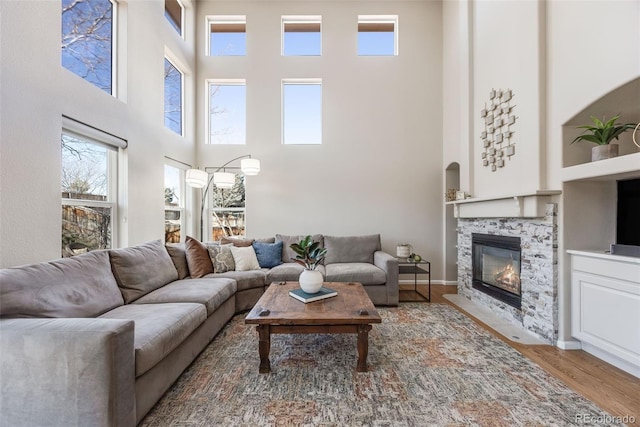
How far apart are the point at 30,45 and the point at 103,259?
1656 mm

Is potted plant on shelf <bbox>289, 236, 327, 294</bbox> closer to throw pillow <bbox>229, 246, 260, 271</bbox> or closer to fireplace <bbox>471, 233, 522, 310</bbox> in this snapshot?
throw pillow <bbox>229, 246, 260, 271</bbox>

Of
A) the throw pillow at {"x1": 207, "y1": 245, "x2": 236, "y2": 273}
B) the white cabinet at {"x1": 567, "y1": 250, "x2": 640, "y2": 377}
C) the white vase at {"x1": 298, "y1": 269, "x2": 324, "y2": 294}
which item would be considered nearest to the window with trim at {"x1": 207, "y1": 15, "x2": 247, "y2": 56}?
the throw pillow at {"x1": 207, "y1": 245, "x2": 236, "y2": 273}

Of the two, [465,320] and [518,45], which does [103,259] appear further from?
[518,45]

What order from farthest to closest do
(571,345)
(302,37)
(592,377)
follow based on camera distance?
(302,37)
(571,345)
(592,377)

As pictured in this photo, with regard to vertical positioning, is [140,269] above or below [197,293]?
above

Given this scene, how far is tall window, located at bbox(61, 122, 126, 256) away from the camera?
237cm

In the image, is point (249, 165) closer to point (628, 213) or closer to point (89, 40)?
point (89, 40)

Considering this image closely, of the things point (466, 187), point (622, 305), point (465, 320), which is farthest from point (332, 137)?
point (622, 305)

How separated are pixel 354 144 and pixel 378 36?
1953 millimetres

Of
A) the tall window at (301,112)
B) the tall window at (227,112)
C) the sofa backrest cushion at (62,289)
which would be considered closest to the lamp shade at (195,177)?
the tall window at (227,112)

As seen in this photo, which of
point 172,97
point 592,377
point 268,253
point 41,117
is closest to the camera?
point 592,377

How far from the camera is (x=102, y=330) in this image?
1.27 metres

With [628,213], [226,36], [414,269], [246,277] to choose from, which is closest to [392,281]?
[414,269]

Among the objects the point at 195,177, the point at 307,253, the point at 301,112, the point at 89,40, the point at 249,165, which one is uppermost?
the point at 301,112
